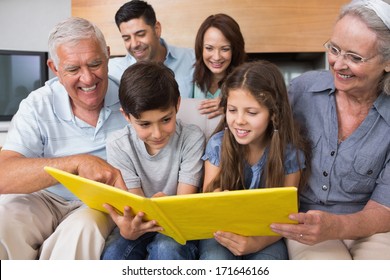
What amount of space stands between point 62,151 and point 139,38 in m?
0.90

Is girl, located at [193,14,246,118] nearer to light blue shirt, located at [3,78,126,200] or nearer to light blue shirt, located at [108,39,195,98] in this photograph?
light blue shirt, located at [108,39,195,98]

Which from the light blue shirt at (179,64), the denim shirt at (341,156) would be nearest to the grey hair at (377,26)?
the denim shirt at (341,156)

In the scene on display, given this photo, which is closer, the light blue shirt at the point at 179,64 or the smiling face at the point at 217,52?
the smiling face at the point at 217,52

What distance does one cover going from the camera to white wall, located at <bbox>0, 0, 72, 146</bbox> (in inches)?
143

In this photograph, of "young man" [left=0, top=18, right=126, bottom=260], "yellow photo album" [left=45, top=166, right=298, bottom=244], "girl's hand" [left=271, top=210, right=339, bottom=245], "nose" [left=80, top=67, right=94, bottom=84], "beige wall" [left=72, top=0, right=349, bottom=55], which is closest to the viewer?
"yellow photo album" [left=45, top=166, right=298, bottom=244]

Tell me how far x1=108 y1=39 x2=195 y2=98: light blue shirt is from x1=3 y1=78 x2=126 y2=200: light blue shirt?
0.56 m

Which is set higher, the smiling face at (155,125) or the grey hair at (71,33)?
the grey hair at (71,33)

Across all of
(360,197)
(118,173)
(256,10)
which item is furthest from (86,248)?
(256,10)

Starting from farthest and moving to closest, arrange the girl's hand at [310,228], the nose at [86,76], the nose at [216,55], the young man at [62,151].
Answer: the nose at [216,55] → the nose at [86,76] → the young man at [62,151] → the girl's hand at [310,228]

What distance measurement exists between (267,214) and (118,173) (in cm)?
45

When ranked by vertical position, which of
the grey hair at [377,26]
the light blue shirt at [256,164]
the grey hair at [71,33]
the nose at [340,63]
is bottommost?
the light blue shirt at [256,164]

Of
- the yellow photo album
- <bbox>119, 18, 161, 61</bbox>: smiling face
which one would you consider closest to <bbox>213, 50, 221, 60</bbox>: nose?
<bbox>119, 18, 161, 61</bbox>: smiling face

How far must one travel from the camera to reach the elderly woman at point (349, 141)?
124cm

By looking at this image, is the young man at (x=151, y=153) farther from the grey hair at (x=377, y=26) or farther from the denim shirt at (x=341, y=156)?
the grey hair at (x=377, y=26)
